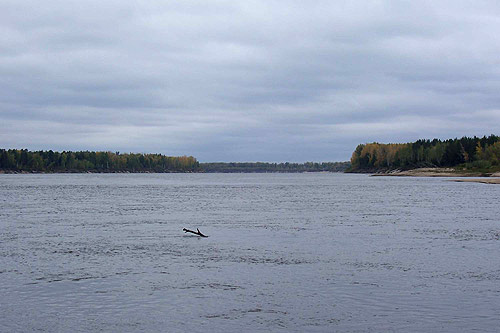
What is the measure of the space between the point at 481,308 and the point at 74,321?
1279cm

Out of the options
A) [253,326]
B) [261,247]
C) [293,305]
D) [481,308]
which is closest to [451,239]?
[261,247]

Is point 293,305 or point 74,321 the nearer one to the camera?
point 74,321

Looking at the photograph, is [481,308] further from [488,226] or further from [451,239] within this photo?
[488,226]

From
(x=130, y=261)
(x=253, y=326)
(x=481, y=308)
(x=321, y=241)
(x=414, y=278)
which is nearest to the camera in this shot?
(x=253, y=326)

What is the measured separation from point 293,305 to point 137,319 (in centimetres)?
511

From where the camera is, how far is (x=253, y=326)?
1589 centimetres

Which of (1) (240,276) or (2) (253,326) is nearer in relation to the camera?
(2) (253,326)

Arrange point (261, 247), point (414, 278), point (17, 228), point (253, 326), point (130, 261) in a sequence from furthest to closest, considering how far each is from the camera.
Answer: point (17, 228) → point (261, 247) → point (130, 261) → point (414, 278) → point (253, 326)

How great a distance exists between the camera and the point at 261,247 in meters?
30.3

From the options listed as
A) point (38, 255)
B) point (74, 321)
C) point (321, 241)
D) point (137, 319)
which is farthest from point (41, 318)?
point (321, 241)

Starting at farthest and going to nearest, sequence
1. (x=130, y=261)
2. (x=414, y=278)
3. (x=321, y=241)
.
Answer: (x=321, y=241)
(x=130, y=261)
(x=414, y=278)

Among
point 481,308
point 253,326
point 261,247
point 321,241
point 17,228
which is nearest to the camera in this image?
point 253,326

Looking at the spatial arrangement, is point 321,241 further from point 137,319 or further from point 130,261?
point 137,319

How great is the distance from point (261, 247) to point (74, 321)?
596 inches
